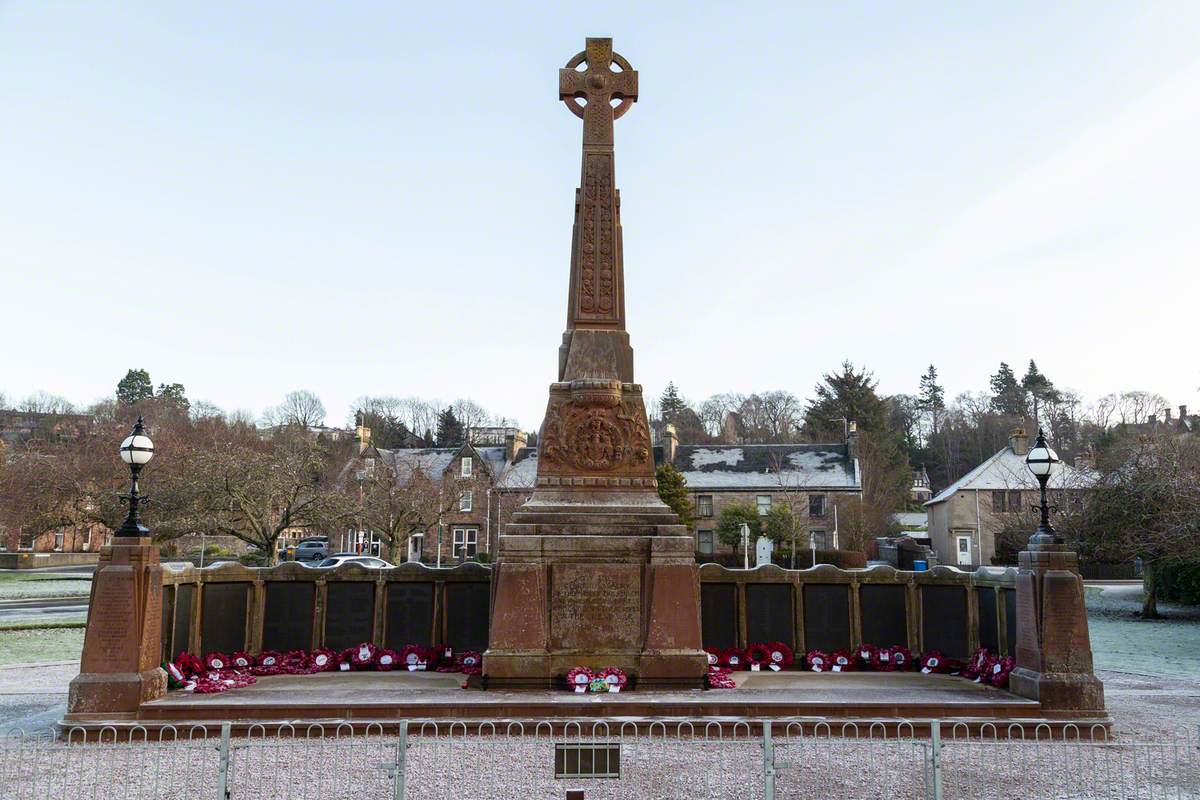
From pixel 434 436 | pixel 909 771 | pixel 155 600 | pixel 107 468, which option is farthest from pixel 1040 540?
pixel 434 436

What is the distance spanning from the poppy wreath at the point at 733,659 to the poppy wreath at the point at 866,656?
5.95ft

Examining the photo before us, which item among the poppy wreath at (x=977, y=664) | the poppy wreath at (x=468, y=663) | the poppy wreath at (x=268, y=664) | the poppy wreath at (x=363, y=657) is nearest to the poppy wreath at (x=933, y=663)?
the poppy wreath at (x=977, y=664)

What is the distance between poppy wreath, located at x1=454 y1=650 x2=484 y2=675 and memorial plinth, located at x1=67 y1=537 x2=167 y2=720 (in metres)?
4.11

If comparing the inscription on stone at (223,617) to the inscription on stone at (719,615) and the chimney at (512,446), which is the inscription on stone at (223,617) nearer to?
the inscription on stone at (719,615)

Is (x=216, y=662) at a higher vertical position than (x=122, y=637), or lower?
lower

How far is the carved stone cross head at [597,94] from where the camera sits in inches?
563

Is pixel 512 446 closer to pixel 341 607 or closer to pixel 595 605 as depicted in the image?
pixel 341 607

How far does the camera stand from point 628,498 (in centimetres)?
1288

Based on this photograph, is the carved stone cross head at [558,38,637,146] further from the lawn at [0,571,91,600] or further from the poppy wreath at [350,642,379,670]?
the lawn at [0,571,91,600]

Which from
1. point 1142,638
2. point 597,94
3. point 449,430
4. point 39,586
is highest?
point 449,430

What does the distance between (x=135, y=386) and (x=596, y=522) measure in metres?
117

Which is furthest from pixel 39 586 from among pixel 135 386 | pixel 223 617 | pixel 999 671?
pixel 135 386

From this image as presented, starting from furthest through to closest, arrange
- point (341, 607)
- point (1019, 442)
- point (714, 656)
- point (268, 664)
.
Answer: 1. point (1019, 442)
2. point (341, 607)
3. point (714, 656)
4. point (268, 664)

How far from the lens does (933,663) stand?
13.5m
